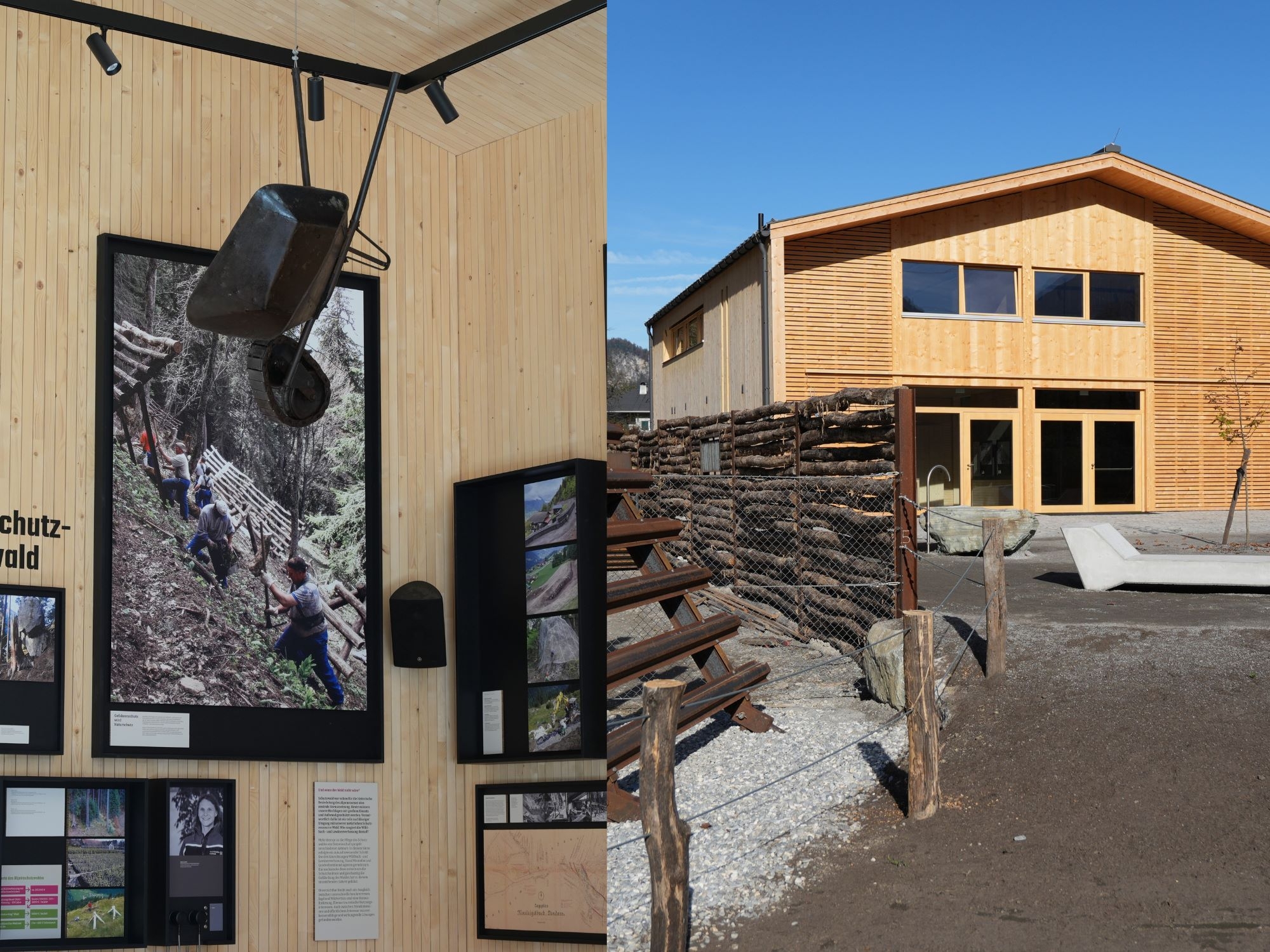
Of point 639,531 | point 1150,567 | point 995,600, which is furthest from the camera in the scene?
point 1150,567

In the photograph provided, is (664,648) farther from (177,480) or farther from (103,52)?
(103,52)

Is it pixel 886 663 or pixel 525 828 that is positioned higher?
pixel 525 828

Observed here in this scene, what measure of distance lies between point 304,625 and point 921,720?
2.50 meters

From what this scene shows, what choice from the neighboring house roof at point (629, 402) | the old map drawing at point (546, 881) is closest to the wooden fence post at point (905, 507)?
the old map drawing at point (546, 881)

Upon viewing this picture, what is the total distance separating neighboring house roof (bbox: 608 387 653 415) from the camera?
882 inches

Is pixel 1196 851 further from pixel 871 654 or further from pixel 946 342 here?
pixel 946 342

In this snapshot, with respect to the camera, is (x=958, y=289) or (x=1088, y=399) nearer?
(x=958, y=289)

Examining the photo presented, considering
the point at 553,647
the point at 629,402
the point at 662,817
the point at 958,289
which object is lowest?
the point at 662,817

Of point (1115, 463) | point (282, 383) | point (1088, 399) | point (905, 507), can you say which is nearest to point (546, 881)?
point (282, 383)

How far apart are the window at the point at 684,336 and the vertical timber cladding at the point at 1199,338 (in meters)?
5.30

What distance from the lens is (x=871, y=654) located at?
188 inches

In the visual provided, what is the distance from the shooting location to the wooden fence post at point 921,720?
3396 millimetres

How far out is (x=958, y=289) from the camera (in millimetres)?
11078

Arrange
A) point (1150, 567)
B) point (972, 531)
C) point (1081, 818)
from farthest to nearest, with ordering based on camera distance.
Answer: point (972, 531), point (1150, 567), point (1081, 818)
